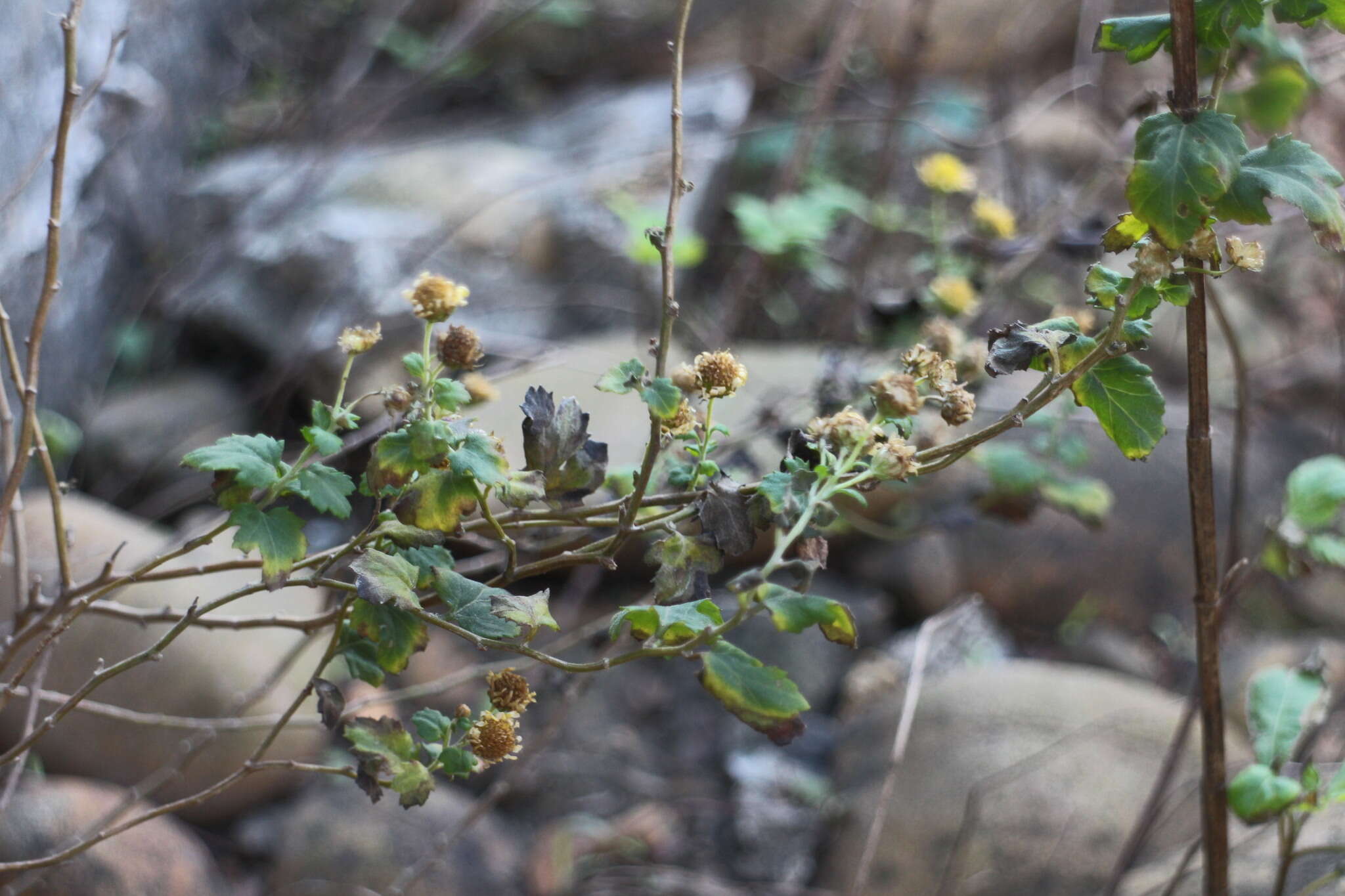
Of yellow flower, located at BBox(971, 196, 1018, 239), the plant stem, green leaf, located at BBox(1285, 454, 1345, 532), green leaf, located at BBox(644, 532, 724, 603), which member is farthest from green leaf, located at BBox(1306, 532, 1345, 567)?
green leaf, located at BBox(644, 532, 724, 603)

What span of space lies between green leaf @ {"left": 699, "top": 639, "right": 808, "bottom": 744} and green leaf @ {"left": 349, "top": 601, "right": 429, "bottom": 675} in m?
0.19

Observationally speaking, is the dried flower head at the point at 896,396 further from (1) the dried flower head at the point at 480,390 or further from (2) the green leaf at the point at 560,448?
(1) the dried flower head at the point at 480,390

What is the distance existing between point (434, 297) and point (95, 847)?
103 centimetres

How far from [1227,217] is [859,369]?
0.67 m

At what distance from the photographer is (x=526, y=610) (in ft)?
2.06

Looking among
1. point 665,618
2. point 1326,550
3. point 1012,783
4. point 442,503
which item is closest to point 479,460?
point 442,503

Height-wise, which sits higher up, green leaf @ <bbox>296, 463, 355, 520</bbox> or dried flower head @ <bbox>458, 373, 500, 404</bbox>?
dried flower head @ <bbox>458, 373, 500, 404</bbox>

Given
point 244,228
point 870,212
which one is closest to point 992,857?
point 870,212

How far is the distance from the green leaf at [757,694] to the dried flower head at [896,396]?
0.55 ft

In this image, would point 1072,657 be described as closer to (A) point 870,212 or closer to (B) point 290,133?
(A) point 870,212

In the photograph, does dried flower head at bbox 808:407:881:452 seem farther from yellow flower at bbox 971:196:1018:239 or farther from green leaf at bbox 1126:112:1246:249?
yellow flower at bbox 971:196:1018:239

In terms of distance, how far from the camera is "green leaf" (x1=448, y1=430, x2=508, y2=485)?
2.11 ft

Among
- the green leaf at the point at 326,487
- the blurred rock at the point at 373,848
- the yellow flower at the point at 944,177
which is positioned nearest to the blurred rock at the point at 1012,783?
the blurred rock at the point at 373,848

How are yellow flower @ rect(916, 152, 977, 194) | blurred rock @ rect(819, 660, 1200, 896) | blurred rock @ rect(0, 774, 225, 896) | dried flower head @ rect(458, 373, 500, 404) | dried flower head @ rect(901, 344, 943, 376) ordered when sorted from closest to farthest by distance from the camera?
dried flower head @ rect(901, 344, 943, 376)
dried flower head @ rect(458, 373, 500, 404)
blurred rock @ rect(0, 774, 225, 896)
blurred rock @ rect(819, 660, 1200, 896)
yellow flower @ rect(916, 152, 977, 194)
